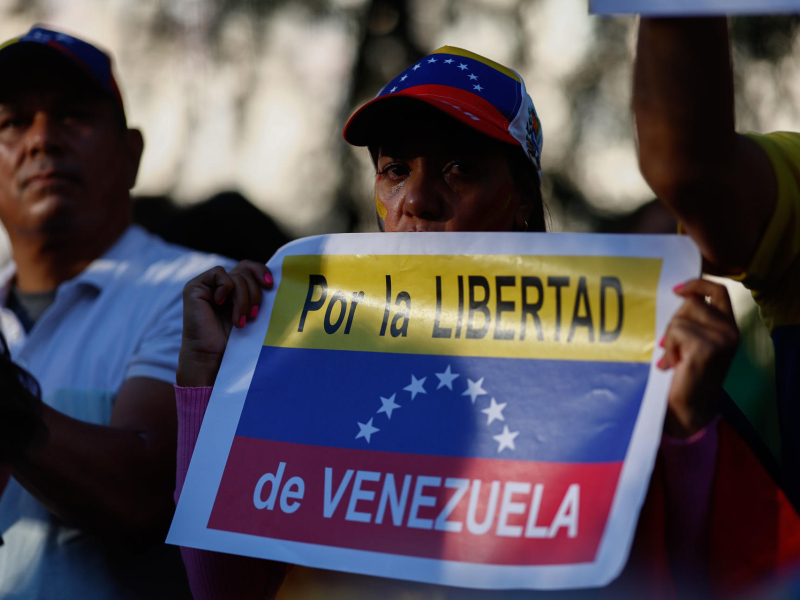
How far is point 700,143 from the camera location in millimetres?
1125

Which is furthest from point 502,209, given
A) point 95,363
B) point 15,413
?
point 95,363

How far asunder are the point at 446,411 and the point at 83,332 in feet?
4.62

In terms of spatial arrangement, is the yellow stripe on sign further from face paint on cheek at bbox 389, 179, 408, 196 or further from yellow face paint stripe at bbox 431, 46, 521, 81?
yellow face paint stripe at bbox 431, 46, 521, 81

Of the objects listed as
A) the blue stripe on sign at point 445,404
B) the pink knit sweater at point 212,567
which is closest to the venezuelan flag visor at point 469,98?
the blue stripe on sign at point 445,404

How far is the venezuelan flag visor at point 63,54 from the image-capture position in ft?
8.08

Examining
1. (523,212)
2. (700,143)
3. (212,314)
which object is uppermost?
(700,143)

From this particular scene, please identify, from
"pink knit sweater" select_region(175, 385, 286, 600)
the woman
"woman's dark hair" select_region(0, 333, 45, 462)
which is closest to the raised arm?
the woman

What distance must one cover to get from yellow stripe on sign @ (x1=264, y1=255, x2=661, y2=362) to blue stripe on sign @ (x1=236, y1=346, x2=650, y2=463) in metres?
0.03

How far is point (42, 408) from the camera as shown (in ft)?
6.13

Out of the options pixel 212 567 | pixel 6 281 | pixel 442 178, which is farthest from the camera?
pixel 6 281

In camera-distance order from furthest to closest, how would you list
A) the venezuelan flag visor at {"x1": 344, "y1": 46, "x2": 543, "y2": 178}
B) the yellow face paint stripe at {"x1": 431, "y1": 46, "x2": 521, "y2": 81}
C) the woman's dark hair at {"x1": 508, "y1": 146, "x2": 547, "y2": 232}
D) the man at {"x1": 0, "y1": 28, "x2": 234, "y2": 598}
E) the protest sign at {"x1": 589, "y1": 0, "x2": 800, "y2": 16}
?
the man at {"x1": 0, "y1": 28, "x2": 234, "y2": 598}, the yellow face paint stripe at {"x1": 431, "y1": 46, "x2": 521, "y2": 81}, the woman's dark hair at {"x1": 508, "y1": 146, "x2": 547, "y2": 232}, the venezuelan flag visor at {"x1": 344, "y1": 46, "x2": 543, "y2": 178}, the protest sign at {"x1": 589, "y1": 0, "x2": 800, "y2": 16}

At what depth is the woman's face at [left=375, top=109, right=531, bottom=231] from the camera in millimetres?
1626

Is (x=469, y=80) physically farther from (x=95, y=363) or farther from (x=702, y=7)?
(x=95, y=363)

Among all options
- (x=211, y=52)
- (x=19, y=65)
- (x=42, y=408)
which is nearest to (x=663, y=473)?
(x=42, y=408)
